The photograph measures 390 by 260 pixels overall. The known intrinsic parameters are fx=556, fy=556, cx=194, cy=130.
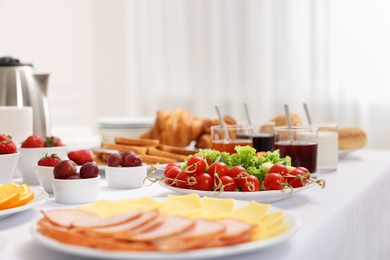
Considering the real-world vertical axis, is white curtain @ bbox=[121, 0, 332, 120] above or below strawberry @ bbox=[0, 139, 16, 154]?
above

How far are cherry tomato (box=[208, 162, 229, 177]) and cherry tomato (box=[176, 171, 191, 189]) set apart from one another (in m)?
0.05

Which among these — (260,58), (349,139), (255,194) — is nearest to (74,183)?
(255,194)

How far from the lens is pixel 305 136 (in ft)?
4.52

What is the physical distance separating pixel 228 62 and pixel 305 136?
7.30ft

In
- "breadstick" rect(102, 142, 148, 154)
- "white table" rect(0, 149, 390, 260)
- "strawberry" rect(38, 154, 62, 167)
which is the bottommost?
"white table" rect(0, 149, 390, 260)

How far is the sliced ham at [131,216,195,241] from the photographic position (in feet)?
2.14

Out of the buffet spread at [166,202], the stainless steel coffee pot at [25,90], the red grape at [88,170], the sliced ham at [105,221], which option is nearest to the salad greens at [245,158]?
the buffet spread at [166,202]

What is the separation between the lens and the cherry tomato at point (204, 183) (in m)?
1.05

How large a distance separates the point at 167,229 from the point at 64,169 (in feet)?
1.48

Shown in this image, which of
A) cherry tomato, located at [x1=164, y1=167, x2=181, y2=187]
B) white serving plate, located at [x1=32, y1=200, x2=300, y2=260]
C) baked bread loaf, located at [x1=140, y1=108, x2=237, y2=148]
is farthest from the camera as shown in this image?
baked bread loaf, located at [x1=140, y1=108, x2=237, y2=148]

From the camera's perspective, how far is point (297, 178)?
107cm

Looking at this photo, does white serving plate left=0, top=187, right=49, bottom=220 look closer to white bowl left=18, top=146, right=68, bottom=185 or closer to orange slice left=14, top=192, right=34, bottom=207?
orange slice left=14, top=192, right=34, bottom=207

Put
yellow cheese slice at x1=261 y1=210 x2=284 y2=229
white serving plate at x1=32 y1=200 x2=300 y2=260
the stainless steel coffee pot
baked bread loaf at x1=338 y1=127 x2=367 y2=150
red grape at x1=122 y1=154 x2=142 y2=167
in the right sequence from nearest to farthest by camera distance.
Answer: white serving plate at x1=32 y1=200 x2=300 y2=260
yellow cheese slice at x1=261 y1=210 x2=284 y2=229
red grape at x1=122 y1=154 x2=142 y2=167
the stainless steel coffee pot
baked bread loaf at x1=338 y1=127 x2=367 y2=150

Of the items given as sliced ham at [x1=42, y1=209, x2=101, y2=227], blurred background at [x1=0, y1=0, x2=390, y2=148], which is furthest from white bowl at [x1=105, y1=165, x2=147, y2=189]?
blurred background at [x1=0, y1=0, x2=390, y2=148]
